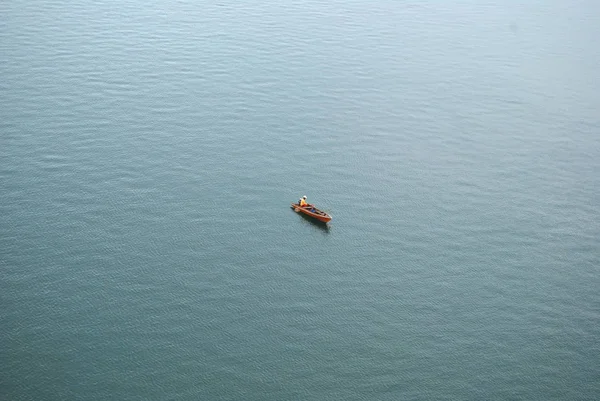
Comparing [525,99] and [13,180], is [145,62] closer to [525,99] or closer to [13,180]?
[13,180]

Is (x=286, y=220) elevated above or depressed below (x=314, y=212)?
below

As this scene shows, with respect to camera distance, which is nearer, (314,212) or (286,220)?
(314,212)

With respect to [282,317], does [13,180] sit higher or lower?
higher

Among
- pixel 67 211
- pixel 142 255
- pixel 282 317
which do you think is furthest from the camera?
pixel 67 211

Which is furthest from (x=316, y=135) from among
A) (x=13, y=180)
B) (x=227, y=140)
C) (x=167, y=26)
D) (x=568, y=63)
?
(x=568, y=63)
